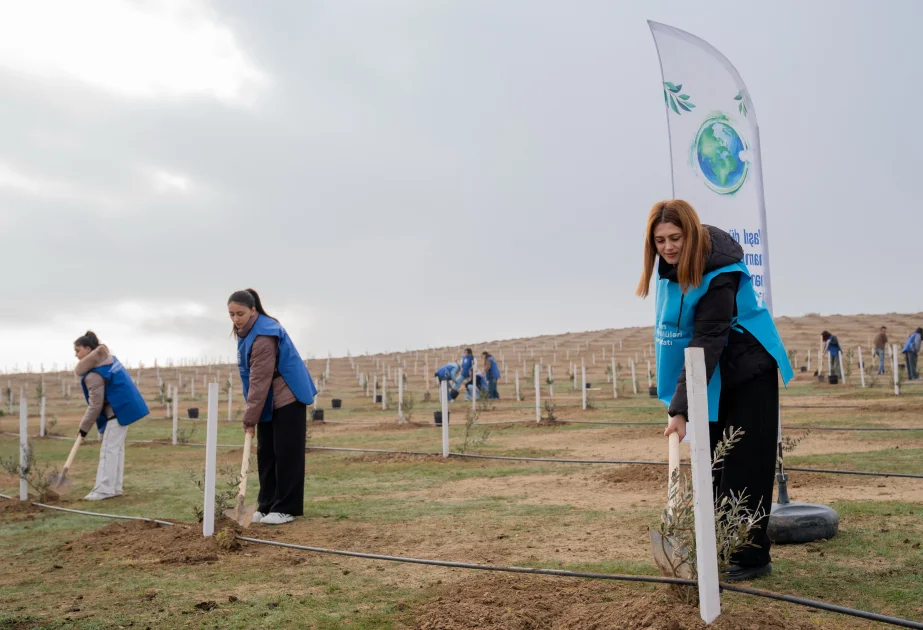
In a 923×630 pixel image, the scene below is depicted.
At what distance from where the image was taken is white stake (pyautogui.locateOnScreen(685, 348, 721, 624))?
110 inches

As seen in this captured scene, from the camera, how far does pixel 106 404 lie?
819cm

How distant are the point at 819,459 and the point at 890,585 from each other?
5110 mm

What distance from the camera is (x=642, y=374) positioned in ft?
113

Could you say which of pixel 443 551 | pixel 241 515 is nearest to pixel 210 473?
pixel 241 515

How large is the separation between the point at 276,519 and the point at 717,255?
4007mm

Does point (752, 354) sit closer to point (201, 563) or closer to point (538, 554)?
point (538, 554)

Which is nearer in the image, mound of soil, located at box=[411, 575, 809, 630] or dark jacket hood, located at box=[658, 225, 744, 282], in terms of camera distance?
mound of soil, located at box=[411, 575, 809, 630]

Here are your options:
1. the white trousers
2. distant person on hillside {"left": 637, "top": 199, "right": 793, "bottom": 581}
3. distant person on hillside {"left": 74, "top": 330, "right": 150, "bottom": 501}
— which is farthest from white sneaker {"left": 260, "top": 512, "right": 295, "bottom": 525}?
distant person on hillside {"left": 637, "top": 199, "right": 793, "bottom": 581}

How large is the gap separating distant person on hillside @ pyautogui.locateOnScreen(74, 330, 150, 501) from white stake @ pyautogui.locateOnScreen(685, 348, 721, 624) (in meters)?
6.48

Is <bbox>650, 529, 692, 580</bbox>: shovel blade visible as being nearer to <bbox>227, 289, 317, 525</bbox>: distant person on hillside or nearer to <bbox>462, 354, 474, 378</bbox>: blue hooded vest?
<bbox>227, 289, 317, 525</bbox>: distant person on hillside

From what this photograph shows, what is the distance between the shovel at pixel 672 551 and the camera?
9.94 feet

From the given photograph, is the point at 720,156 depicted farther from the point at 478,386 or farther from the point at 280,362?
the point at 478,386

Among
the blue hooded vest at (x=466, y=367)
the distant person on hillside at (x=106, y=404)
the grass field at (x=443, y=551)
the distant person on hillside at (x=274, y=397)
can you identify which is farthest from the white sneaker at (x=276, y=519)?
the blue hooded vest at (x=466, y=367)

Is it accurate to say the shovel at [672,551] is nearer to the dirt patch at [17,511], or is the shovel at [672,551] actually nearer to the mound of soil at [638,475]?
the mound of soil at [638,475]
